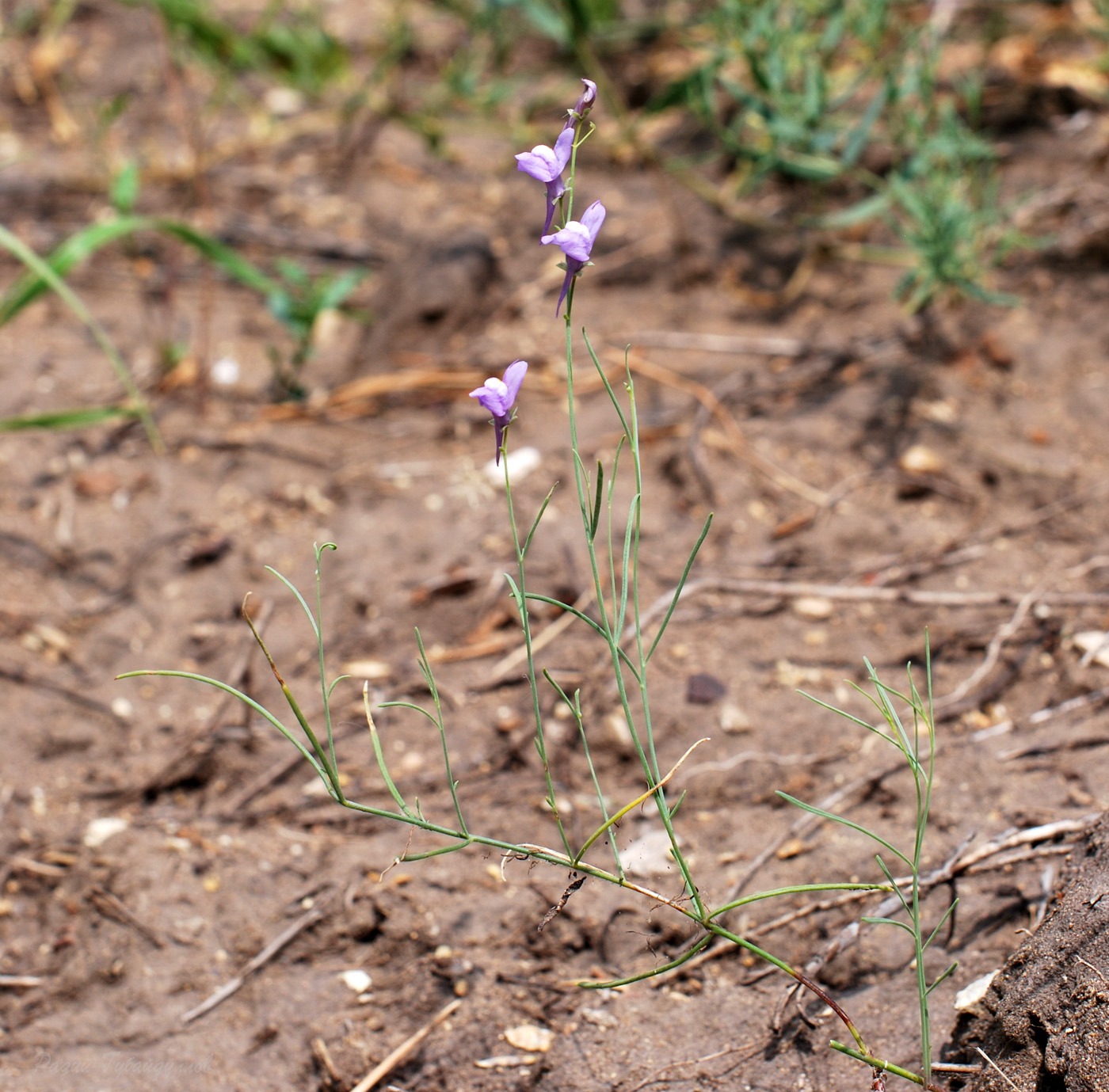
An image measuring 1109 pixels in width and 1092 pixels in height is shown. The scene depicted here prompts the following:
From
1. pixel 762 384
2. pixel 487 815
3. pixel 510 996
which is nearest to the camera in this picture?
pixel 510 996

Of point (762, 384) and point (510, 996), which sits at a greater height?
point (762, 384)

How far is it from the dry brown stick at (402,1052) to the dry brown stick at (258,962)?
0.22 meters

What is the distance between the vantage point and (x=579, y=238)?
880 mm

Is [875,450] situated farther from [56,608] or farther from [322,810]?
[56,608]

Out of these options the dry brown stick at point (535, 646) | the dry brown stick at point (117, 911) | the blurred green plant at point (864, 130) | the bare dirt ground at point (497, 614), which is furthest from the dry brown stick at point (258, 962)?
the blurred green plant at point (864, 130)

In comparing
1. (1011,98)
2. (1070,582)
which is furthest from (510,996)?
(1011,98)

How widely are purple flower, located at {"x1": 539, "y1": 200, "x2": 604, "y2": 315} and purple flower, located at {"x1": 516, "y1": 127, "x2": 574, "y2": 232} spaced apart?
2 centimetres

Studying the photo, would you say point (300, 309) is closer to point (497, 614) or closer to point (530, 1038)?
point (497, 614)

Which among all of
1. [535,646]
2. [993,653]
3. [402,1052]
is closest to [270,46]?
[535,646]

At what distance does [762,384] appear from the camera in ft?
7.59

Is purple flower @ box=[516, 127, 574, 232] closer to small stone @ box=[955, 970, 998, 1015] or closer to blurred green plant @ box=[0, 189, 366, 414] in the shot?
small stone @ box=[955, 970, 998, 1015]

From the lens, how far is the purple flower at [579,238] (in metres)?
0.88

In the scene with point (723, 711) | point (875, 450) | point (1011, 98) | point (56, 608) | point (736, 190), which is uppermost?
point (1011, 98)

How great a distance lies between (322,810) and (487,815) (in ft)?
0.82
